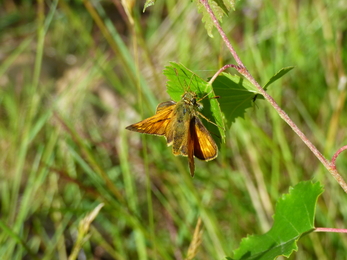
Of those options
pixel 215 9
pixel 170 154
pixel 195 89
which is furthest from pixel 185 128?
pixel 170 154

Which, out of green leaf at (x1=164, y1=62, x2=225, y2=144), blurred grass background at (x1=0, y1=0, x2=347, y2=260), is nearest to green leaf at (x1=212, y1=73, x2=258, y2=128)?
green leaf at (x1=164, y1=62, x2=225, y2=144)

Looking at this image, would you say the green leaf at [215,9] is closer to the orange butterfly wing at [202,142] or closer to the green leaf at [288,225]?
the orange butterfly wing at [202,142]

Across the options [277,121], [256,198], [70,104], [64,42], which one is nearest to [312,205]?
[256,198]

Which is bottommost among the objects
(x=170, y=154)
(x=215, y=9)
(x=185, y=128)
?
(x=170, y=154)

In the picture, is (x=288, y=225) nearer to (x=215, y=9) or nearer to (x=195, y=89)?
(x=195, y=89)

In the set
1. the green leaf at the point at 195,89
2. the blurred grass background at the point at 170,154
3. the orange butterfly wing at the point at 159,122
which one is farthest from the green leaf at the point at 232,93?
the blurred grass background at the point at 170,154

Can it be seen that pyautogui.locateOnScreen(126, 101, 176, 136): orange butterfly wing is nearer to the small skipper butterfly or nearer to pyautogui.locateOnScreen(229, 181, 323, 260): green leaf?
the small skipper butterfly
